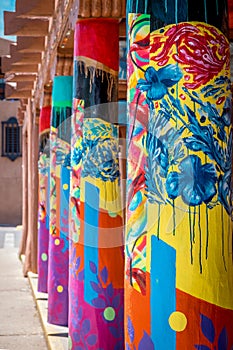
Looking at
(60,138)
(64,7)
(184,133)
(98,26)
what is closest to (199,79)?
(184,133)

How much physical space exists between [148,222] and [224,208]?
1.20 feet

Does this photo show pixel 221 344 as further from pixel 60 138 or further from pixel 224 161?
Result: pixel 60 138

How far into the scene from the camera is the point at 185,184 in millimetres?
3371

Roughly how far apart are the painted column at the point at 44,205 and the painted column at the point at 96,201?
3.96 metres

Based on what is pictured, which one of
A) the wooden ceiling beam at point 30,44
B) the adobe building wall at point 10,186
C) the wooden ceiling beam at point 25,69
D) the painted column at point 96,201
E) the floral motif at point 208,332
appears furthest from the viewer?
the adobe building wall at point 10,186

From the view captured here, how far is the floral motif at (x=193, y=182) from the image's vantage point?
3.36 metres

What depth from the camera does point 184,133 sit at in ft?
11.1

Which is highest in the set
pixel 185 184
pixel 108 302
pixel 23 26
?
pixel 23 26

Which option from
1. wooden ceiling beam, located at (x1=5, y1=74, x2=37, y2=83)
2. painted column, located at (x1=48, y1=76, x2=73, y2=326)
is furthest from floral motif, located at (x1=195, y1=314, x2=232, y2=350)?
wooden ceiling beam, located at (x1=5, y1=74, x2=37, y2=83)

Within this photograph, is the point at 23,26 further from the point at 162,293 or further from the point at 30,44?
the point at 162,293

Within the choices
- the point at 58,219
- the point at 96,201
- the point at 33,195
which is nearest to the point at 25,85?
the point at 33,195

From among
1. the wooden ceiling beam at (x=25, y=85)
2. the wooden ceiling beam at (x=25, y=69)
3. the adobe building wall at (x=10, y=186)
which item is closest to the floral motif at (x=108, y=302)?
the wooden ceiling beam at (x=25, y=69)

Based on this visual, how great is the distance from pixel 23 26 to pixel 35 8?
800 millimetres

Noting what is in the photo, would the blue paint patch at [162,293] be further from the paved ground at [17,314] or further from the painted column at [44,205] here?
the painted column at [44,205]
